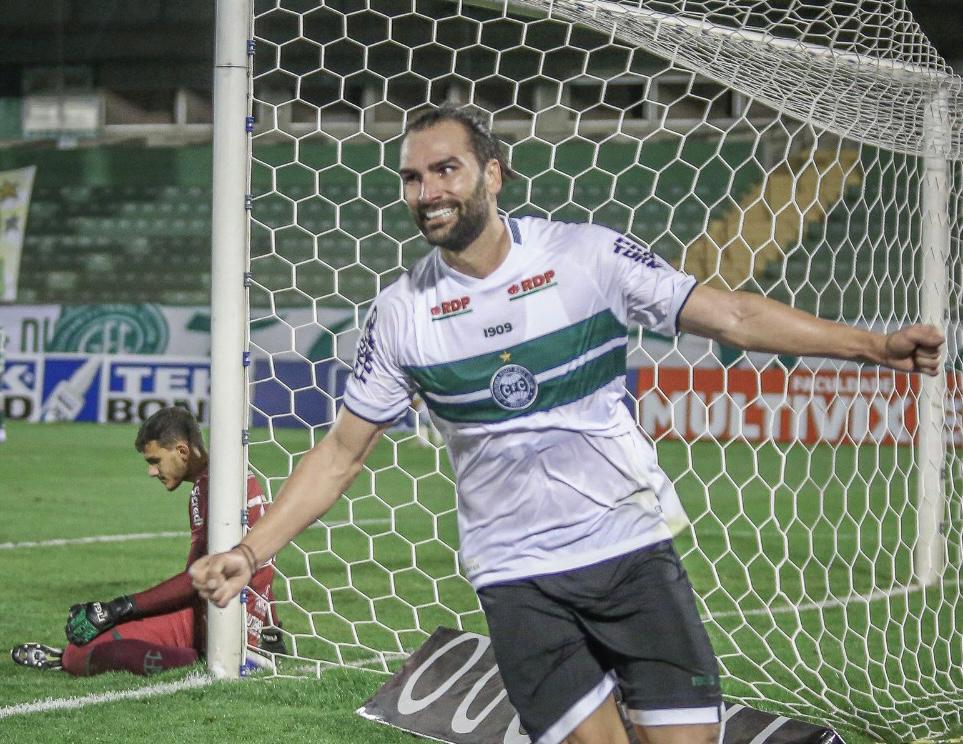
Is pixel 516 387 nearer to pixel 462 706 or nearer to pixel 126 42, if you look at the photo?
pixel 462 706

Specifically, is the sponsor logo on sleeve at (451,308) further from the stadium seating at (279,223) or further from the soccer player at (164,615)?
Answer: the stadium seating at (279,223)

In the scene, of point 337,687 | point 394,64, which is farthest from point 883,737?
point 394,64

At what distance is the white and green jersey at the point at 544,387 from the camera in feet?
8.39

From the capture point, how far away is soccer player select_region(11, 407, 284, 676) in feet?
15.0

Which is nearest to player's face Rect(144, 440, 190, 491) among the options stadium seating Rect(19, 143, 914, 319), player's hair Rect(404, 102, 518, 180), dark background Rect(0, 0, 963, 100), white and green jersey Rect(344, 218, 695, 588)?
white and green jersey Rect(344, 218, 695, 588)

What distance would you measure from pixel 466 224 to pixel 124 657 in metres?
2.78

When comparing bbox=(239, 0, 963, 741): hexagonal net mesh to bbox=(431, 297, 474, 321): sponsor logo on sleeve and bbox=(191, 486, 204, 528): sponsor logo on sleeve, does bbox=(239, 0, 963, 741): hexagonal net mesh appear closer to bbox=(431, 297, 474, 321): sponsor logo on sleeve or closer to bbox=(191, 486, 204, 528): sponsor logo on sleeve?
bbox=(191, 486, 204, 528): sponsor logo on sleeve

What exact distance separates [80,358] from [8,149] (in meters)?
7.17

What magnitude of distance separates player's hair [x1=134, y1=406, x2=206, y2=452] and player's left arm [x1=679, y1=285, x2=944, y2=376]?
2755 mm

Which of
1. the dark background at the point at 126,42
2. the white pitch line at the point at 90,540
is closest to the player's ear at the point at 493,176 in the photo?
the white pitch line at the point at 90,540

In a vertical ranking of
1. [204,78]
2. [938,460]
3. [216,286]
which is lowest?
[938,460]

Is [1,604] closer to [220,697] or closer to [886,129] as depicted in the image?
[220,697]

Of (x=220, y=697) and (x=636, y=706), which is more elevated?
(x=636, y=706)

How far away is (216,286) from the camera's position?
4.54m
